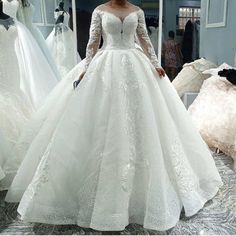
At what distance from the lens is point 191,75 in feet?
9.68

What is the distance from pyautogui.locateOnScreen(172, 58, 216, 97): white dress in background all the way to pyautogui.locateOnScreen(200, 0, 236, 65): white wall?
0.17 metres

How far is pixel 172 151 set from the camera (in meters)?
1.45

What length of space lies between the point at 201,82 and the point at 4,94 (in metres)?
2.03

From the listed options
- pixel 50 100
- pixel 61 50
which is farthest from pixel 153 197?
pixel 61 50

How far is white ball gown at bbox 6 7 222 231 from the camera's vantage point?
133 cm

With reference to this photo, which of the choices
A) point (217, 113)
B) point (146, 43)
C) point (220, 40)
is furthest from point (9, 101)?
point (220, 40)

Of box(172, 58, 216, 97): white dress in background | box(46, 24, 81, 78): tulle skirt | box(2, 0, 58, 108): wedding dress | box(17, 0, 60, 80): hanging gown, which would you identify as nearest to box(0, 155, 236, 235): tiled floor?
box(2, 0, 58, 108): wedding dress

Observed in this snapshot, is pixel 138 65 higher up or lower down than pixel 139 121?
higher up

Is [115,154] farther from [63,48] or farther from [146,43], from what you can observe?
[63,48]

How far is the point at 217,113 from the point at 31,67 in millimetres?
1566

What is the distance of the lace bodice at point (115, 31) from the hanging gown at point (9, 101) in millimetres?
657

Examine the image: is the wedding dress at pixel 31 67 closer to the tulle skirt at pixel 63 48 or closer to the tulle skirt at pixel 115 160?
the tulle skirt at pixel 63 48

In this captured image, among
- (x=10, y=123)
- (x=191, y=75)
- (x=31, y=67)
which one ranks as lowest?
(x=10, y=123)

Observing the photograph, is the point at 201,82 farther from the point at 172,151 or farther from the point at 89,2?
the point at 172,151
